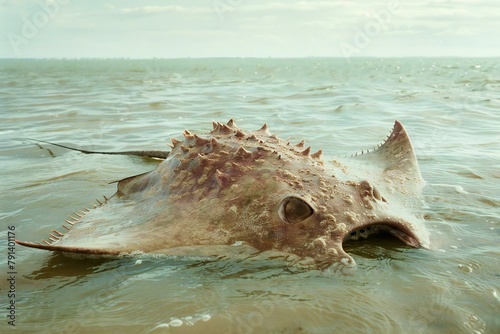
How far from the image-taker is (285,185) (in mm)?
2973

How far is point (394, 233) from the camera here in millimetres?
3143

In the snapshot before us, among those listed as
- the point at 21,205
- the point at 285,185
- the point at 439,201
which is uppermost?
the point at 285,185

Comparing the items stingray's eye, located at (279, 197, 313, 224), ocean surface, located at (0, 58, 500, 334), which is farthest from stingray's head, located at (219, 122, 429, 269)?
ocean surface, located at (0, 58, 500, 334)

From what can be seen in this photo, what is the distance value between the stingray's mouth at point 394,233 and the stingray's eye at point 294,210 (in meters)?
0.37

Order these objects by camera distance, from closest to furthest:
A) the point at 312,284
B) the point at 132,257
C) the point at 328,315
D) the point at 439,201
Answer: the point at 328,315
the point at 312,284
the point at 132,257
the point at 439,201

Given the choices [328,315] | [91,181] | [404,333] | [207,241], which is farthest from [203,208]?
[91,181]

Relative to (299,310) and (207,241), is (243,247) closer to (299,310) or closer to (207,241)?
(207,241)

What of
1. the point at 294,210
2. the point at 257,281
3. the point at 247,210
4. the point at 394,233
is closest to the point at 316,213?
the point at 294,210

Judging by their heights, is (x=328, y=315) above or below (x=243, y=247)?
below

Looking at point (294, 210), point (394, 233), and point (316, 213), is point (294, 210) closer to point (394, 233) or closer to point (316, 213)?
point (316, 213)

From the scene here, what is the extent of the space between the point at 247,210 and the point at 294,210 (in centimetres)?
29

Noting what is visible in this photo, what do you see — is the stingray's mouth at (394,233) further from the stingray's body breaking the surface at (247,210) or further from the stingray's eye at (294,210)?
the stingray's eye at (294,210)

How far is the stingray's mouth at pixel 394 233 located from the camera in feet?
9.88

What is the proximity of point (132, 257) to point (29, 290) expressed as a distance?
0.62m
